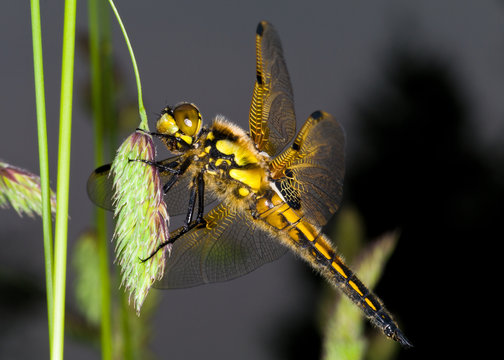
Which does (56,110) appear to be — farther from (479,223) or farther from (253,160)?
(479,223)

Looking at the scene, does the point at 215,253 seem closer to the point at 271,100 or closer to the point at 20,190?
the point at 271,100

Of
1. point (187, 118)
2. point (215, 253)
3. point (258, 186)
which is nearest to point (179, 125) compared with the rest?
point (187, 118)

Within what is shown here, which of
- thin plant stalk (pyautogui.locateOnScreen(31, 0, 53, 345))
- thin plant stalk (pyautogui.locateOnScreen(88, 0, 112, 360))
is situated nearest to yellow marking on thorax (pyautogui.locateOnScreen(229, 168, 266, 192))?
thin plant stalk (pyautogui.locateOnScreen(88, 0, 112, 360))

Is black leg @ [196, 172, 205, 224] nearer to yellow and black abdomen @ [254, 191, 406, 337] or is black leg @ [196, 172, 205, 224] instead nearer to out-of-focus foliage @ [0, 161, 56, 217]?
yellow and black abdomen @ [254, 191, 406, 337]

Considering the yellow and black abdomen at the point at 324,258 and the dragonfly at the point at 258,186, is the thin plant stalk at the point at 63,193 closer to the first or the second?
the dragonfly at the point at 258,186

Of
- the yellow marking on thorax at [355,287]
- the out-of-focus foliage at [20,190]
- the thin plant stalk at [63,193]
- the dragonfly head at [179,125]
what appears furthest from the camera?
the yellow marking on thorax at [355,287]

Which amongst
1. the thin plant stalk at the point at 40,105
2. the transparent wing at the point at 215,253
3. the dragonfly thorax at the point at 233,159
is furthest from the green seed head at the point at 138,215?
the transparent wing at the point at 215,253

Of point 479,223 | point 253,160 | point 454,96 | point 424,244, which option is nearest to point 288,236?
point 253,160
